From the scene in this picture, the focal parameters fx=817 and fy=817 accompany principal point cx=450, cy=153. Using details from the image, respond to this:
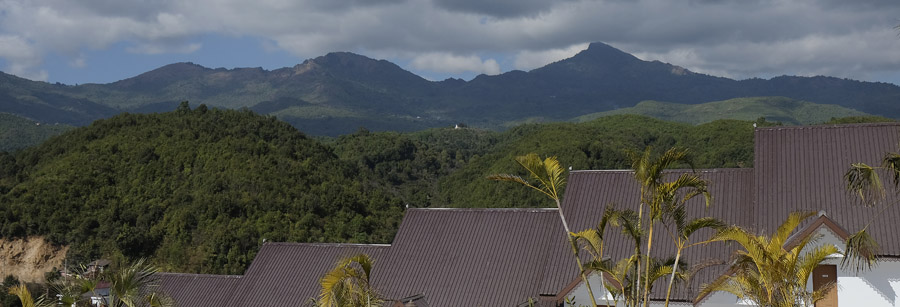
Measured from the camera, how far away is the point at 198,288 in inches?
914

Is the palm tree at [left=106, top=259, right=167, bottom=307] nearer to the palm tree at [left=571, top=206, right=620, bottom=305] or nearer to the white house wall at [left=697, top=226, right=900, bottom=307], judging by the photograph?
the palm tree at [left=571, top=206, right=620, bottom=305]

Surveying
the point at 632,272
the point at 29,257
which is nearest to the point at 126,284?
the point at 632,272

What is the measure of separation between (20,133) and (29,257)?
8886cm

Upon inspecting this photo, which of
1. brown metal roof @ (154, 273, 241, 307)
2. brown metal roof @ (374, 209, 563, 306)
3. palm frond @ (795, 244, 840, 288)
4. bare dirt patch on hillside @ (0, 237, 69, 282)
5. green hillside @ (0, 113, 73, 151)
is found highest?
green hillside @ (0, 113, 73, 151)

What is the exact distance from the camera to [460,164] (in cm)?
10556

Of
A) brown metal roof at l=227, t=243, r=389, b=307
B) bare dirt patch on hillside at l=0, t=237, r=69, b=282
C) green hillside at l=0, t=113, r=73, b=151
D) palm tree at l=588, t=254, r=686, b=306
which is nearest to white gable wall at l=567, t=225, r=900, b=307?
palm tree at l=588, t=254, r=686, b=306

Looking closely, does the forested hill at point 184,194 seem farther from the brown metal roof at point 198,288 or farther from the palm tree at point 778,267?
the palm tree at point 778,267

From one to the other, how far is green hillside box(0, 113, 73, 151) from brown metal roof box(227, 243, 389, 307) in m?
106

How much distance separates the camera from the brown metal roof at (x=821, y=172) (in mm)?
17266

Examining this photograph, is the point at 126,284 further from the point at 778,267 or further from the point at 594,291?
the point at 594,291

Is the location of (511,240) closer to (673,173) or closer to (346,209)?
(673,173)

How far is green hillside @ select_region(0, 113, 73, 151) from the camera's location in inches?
4761

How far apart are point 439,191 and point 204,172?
3303 centimetres

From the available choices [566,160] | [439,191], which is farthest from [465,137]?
[566,160]
